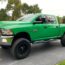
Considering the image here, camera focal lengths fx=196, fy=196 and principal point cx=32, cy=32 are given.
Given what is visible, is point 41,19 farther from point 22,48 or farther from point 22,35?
point 22,48

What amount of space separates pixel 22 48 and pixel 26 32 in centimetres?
63

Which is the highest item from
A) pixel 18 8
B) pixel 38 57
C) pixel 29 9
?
pixel 18 8

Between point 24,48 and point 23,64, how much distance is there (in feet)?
3.09

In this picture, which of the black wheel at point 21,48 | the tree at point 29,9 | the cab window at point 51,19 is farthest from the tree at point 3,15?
the black wheel at point 21,48

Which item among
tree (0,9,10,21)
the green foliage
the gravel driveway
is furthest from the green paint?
the green foliage

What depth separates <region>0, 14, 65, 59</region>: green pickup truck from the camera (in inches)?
272

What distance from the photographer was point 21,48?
7215 mm

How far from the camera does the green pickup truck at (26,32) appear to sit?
6898 millimetres

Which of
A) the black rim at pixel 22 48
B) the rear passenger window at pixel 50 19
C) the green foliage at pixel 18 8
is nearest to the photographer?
the black rim at pixel 22 48

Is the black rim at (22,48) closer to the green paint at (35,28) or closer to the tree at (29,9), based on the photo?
the green paint at (35,28)

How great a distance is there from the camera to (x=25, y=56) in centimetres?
731

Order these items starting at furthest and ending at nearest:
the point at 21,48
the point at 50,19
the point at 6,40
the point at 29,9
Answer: the point at 29,9
the point at 50,19
the point at 21,48
the point at 6,40

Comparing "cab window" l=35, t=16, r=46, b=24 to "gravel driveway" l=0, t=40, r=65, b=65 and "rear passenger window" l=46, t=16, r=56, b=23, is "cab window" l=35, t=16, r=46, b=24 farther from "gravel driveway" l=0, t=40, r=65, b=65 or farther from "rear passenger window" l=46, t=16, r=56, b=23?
"gravel driveway" l=0, t=40, r=65, b=65

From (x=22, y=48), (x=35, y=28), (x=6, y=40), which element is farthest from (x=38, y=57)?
(x=6, y=40)
